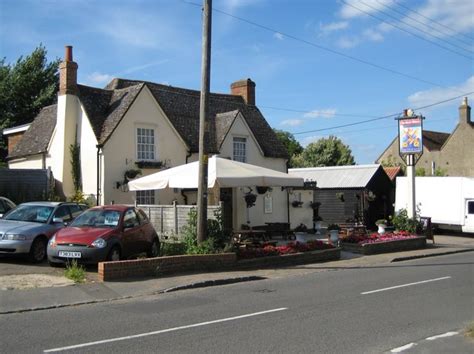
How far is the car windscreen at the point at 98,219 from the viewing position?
13664 mm

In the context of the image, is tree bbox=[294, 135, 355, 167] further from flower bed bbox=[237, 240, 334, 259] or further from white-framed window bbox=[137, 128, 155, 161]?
flower bed bbox=[237, 240, 334, 259]

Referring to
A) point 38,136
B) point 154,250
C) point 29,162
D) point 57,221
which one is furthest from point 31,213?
point 38,136

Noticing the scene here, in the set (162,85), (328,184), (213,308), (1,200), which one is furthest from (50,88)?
(213,308)

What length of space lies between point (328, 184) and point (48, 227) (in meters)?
22.2

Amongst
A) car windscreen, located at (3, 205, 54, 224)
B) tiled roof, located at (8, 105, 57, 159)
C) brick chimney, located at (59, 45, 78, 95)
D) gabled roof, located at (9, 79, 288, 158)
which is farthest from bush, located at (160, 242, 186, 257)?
tiled roof, located at (8, 105, 57, 159)

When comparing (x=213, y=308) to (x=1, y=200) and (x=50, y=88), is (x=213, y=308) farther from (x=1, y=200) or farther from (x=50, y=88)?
(x=50, y=88)

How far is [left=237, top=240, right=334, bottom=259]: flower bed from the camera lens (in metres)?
15.3

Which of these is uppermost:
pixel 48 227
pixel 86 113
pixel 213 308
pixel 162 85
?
pixel 162 85

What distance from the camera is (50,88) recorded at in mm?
39281

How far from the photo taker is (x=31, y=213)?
49.8ft

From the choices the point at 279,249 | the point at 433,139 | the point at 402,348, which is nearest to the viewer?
the point at 402,348

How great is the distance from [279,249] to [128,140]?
9.90 metres

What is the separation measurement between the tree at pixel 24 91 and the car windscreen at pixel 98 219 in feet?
88.2

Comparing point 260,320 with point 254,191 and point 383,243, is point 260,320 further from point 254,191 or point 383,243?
point 254,191
